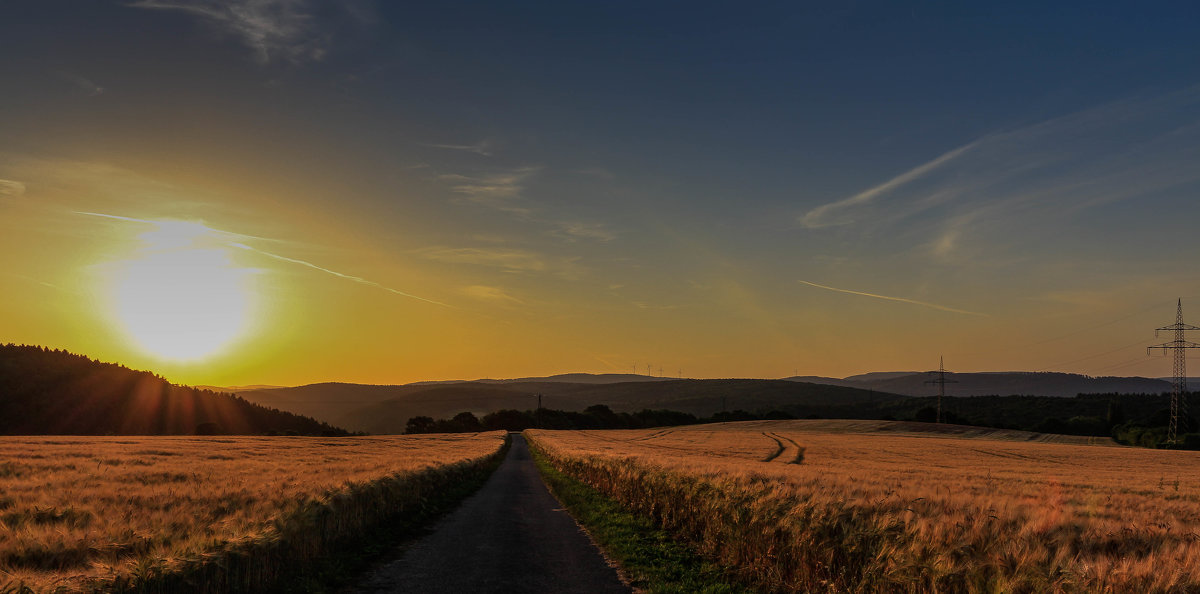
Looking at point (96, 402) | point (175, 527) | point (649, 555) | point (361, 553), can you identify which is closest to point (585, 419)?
point (96, 402)

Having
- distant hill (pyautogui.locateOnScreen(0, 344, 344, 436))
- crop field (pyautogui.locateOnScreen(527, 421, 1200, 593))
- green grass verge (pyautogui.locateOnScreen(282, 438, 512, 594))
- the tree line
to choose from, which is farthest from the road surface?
the tree line

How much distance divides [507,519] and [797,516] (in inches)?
459

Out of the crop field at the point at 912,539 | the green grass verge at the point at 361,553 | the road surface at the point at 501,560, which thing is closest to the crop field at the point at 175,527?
the green grass verge at the point at 361,553

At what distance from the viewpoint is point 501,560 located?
13.1m

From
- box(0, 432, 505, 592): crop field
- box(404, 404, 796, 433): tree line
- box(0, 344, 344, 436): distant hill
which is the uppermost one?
box(0, 432, 505, 592): crop field

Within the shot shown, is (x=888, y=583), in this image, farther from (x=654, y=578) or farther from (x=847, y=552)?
(x=654, y=578)

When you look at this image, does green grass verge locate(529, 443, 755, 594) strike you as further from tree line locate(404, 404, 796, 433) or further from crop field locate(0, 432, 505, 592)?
tree line locate(404, 404, 796, 433)

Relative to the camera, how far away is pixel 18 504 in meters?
12.5

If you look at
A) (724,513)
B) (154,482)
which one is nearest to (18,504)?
(154,482)

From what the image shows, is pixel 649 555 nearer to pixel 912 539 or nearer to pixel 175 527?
pixel 912 539

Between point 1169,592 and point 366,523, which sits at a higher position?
point 1169,592

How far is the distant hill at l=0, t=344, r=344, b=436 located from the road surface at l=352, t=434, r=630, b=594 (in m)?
105

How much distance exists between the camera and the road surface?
434 inches

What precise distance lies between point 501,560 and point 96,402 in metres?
129
